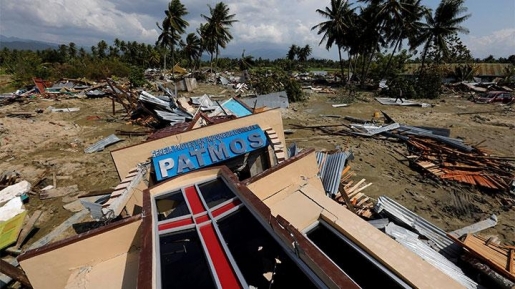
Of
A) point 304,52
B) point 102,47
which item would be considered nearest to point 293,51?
point 304,52

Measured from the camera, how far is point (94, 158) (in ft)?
41.2

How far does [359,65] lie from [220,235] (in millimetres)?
51962

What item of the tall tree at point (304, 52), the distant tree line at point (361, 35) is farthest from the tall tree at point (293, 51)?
the distant tree line at point (361, 35)

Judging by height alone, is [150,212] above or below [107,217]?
above

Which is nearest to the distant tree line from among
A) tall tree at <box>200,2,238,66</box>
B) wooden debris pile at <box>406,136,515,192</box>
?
tall tree at <box>200,2,238,66</box>

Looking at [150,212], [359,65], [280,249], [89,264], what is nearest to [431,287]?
[280,249]

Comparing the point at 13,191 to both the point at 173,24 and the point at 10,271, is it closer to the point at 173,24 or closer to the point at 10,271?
the point at 10,271

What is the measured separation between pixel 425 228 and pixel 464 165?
19.4 feet

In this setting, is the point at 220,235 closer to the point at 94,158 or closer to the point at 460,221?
the point at 460,221

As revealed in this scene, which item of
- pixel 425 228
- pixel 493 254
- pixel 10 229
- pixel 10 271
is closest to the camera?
pixel 10 271

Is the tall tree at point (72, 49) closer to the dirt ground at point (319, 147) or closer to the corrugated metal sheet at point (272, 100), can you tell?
the dirt ground at point (319, 147)

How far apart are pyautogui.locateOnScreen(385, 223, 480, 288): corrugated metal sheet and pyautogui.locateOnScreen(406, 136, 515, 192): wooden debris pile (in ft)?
18.2

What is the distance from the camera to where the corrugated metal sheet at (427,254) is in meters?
4.91

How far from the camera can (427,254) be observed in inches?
207
